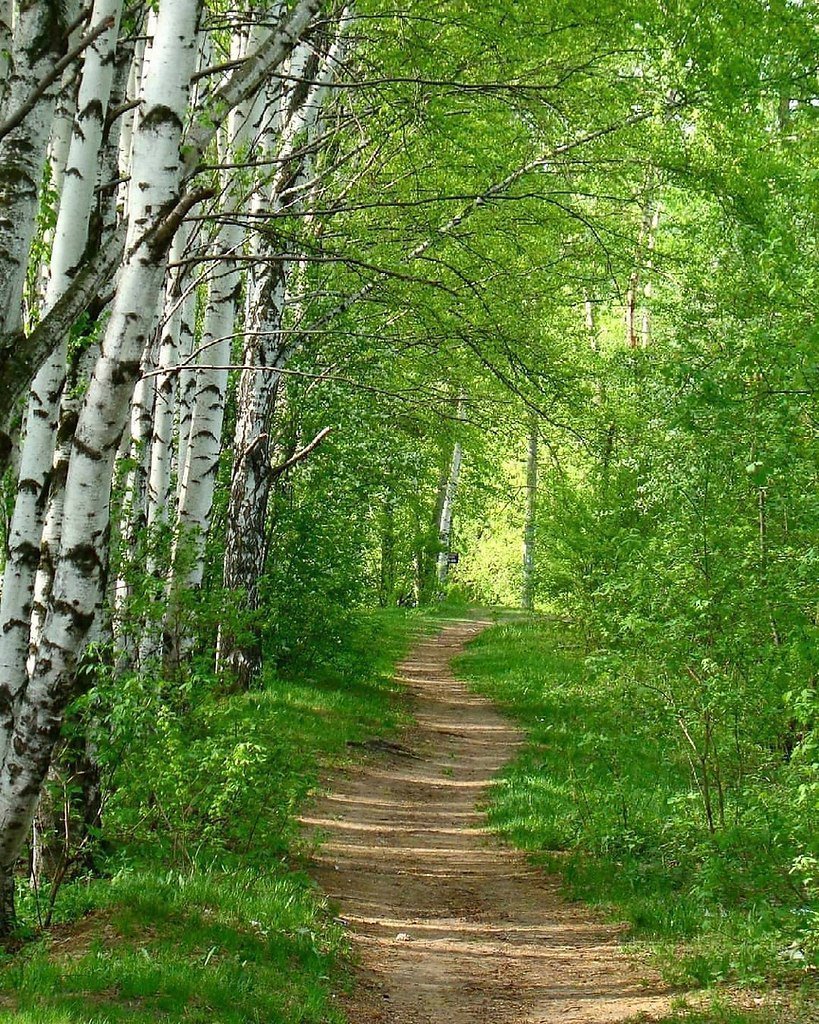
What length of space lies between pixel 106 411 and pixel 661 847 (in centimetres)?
651

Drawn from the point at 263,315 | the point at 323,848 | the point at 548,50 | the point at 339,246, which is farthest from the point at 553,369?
the point at 323,848

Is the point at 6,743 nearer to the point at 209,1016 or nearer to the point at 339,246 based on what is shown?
the point at 209,1016

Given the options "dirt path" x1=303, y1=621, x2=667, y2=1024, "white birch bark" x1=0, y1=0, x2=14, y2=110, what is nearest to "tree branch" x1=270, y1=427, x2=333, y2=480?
"dirt path" x1=303, y1=621, x2=667, y2=1024

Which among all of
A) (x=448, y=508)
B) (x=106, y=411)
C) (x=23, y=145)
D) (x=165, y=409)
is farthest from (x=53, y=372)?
(x=448, y=508)

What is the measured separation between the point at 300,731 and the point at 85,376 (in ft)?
22.8

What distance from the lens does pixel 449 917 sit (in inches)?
326

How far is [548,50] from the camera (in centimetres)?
912

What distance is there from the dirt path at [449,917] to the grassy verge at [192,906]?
18.8 inches

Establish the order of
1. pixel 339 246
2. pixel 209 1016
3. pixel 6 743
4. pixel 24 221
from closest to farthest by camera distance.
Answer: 1. pixel 24 221
2. pixel 209 1016
3. pixel 6 743
4. pixel 339 246

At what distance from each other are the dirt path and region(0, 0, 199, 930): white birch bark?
7.69ft

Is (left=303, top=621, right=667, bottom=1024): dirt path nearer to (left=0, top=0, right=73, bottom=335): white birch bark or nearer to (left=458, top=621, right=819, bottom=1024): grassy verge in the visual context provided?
(left=458, top=621, right=819, bottom=1024): grassy verge

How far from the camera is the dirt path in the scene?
6496 millimetres

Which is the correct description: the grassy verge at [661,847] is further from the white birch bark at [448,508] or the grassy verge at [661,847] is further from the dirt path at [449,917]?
the white birch bark at [448,508]

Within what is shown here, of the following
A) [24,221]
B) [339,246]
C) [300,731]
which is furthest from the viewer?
[300,731]
